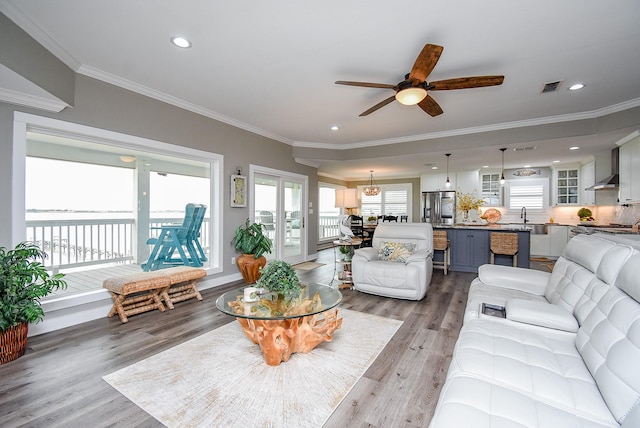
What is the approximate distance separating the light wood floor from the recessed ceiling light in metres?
2.71

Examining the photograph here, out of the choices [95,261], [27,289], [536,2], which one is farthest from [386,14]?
[95,261]

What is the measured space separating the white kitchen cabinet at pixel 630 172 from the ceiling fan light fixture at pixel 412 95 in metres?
4.08

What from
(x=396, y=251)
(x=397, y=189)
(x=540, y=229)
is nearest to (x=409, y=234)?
(x=396, y=251)

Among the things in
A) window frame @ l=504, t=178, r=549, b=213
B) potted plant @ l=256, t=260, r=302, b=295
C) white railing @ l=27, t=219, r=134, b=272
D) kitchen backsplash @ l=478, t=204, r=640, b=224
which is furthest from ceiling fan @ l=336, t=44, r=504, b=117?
window frame @ l=504, t=178, r=549, b=213

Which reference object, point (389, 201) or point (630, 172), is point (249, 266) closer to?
point (630, 172)

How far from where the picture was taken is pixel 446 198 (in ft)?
26.7

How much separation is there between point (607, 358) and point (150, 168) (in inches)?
185

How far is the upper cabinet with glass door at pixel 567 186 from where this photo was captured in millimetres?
7122

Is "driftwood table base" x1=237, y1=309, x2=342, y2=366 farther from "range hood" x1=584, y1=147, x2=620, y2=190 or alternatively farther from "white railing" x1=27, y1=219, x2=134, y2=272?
"range hood" x1=584, y1=147, x2=620, y2=190

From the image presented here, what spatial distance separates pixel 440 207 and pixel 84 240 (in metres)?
8.06

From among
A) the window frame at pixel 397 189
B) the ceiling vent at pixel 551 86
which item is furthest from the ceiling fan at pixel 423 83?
the window frame at pixel 397 189

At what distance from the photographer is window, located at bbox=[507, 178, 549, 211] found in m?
7.61

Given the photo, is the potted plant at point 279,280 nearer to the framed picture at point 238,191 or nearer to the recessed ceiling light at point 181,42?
the recessed ceiling light at point 181,42

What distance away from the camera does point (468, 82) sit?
2.60 metres
